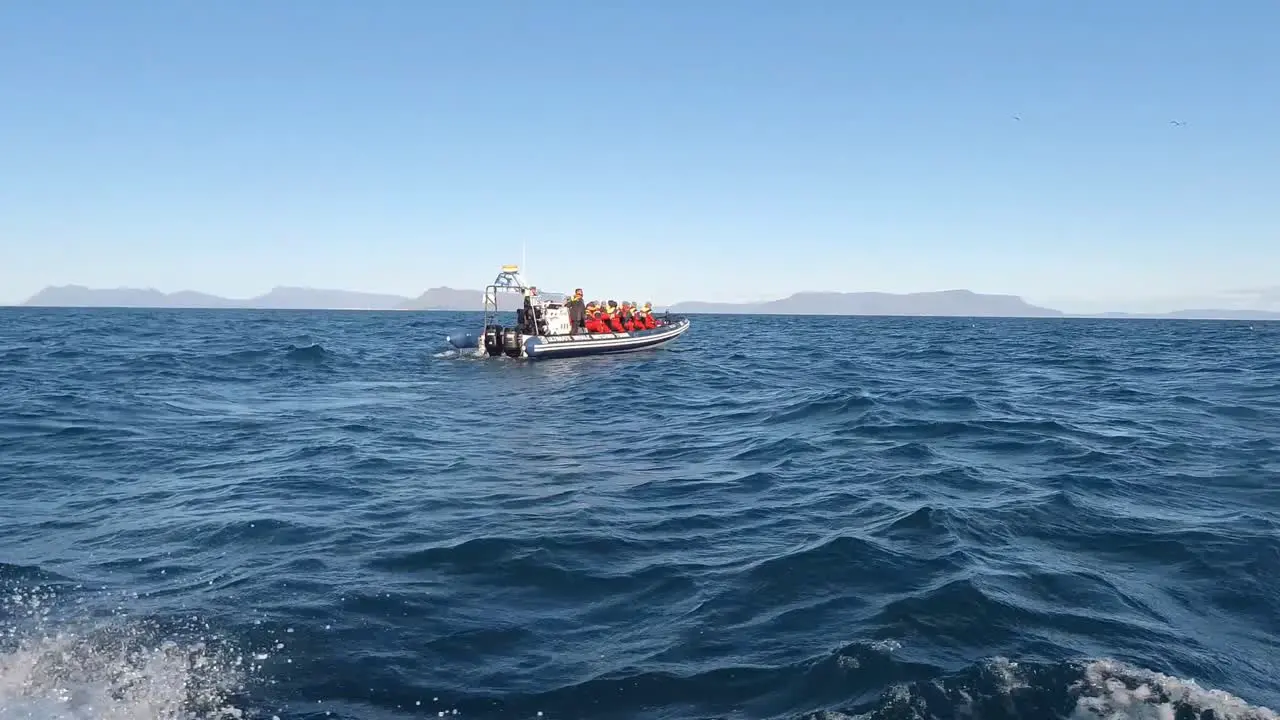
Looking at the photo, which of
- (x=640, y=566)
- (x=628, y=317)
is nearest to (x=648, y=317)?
(x=628, y=317)

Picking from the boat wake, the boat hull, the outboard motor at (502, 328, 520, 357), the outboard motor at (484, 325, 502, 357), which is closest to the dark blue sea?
the boat wake

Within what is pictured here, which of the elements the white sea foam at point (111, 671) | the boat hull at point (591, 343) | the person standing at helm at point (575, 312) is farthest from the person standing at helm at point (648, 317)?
the white sea foam at point (111, 671)

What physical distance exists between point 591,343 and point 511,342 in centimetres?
366

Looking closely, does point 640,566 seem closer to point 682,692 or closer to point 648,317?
point 682,692

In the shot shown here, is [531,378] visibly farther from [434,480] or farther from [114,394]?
[434,480]

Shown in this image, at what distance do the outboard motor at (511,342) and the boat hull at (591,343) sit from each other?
0.79 metres

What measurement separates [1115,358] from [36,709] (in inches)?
1651

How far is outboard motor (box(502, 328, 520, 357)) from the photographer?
33.6 m

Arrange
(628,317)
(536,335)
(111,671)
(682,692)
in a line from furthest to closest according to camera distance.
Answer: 1. (628,317)
2. (536,335)
3. (111,671)
4. (682,692)

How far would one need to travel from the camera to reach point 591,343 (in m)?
35.0

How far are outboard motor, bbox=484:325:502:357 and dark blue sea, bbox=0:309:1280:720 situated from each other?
657 inches

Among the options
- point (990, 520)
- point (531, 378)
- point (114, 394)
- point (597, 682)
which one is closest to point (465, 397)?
point (531, 378)

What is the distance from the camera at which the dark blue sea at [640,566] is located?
17.6 ft

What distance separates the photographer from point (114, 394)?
65.8 feet
